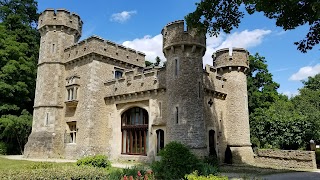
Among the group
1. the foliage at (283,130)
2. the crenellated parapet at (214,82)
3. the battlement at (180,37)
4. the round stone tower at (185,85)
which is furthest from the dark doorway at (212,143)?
the foliage at (283,130)

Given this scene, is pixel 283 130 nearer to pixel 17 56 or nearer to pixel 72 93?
pixel 72 93

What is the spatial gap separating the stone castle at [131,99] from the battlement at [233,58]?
0.23 feet

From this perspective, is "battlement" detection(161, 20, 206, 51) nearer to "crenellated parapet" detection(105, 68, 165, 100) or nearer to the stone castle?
the stone castle

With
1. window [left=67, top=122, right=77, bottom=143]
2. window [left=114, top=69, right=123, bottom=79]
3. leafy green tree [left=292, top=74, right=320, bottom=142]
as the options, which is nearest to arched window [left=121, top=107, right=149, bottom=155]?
window [left=114, top=69, right=123, bottom=79]

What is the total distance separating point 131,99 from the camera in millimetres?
20203

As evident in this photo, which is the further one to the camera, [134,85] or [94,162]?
[134,85]

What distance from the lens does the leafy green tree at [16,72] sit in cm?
2453

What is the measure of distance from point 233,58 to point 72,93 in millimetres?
12545

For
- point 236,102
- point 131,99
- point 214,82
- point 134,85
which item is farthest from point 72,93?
point 236,102

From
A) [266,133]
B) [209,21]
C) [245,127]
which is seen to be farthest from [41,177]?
[266,133]

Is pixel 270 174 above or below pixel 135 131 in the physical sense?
below

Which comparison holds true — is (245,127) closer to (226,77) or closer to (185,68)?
(226,77)

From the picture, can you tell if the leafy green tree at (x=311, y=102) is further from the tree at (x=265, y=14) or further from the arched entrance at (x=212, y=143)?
the tree at (x=265, y=14)

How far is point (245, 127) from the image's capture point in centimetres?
1975
